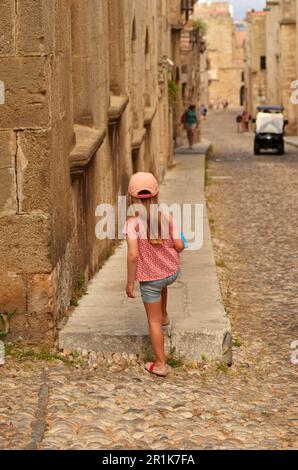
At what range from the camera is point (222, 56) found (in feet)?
356

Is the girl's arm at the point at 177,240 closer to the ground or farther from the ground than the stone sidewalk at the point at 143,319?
Answer: farther from the ground

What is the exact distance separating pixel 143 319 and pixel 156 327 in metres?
0.81

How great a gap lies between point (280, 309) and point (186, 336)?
2364mm

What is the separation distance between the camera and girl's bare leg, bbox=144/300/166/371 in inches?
258

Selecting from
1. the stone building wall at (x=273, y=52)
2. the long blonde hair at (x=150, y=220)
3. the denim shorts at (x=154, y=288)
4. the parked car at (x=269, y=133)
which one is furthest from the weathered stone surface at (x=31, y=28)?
the stone building wall at (x=273, y=52)

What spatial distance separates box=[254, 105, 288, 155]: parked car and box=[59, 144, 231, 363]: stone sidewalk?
2493cm

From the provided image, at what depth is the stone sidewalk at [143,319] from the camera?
6.91m

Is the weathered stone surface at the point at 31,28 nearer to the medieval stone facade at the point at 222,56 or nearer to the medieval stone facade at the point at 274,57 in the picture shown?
the medieval stone facade at the point at 274,57

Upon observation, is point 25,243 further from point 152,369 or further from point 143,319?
point 152,369

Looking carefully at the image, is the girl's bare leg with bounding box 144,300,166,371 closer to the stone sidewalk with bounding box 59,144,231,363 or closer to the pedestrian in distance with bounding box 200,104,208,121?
the stone sidewalk with bounding box 59,144,231,363

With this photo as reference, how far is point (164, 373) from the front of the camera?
21.6ft

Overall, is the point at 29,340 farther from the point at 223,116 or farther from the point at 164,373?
the point at 223,116

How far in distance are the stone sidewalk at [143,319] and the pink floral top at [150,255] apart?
0.55 metres

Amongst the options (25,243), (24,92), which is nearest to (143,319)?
(25,243)
